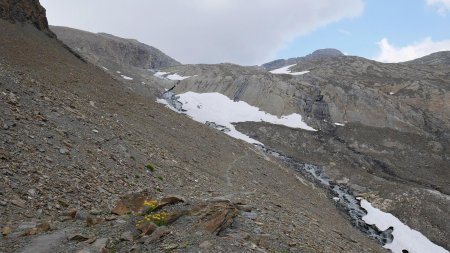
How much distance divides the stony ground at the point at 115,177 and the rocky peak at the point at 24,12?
1.55 metres

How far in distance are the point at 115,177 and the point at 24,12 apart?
3661 centimetres

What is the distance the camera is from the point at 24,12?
48.8m

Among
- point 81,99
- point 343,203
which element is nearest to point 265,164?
point 343,203

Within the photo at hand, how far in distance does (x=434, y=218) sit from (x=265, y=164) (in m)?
20.8

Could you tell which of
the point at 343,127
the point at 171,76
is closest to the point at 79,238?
the point at 343,127

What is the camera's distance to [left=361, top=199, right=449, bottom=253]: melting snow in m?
41.7

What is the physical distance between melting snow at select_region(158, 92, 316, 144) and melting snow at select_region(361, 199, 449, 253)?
29.7 meters

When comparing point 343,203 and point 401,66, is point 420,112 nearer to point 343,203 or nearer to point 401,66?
point 401,66

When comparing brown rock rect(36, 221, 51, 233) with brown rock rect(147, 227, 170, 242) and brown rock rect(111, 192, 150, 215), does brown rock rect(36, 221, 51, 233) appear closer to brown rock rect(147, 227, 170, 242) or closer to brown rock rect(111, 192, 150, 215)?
brown rock rect(111, 192, 150, 215)

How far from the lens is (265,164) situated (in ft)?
153

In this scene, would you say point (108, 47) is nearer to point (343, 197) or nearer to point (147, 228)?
point (343, 197)

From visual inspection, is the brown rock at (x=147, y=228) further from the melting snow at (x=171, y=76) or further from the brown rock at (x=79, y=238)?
the melting snow at (x=171, y=76)

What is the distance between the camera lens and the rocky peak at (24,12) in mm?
45656

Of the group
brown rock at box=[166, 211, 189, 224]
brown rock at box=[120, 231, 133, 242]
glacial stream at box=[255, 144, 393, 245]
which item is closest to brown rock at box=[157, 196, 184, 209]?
brown rock at box=[166, 211, 189, 224]
